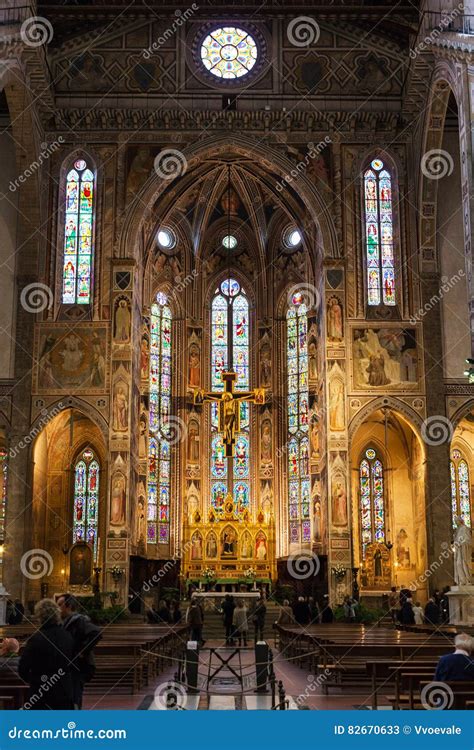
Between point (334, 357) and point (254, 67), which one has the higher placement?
point (254, 67)

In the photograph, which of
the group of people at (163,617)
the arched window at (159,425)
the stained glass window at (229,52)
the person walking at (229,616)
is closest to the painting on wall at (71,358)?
the arched window at (159,425)

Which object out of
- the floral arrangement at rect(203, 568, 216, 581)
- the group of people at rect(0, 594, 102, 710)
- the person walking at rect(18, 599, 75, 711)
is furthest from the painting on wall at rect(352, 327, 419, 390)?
the person walking at rect(18, 599, 75, 711)

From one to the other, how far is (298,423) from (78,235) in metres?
12.1

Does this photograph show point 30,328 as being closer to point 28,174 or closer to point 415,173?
point 28,174

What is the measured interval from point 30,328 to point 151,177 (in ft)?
21.5

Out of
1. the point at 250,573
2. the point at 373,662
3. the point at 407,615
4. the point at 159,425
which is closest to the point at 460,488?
the point at 250,573

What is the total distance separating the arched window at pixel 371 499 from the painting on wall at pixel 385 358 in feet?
21.7

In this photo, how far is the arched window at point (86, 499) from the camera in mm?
37406

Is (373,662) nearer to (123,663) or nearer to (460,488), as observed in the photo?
(123,663)

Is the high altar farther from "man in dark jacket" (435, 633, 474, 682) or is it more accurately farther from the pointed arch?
"man in dark jacket" (435, 633, 474, 682)

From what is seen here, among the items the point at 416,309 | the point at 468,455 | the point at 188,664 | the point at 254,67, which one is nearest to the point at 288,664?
the point at 188,664

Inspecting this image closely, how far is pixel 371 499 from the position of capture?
122 ft

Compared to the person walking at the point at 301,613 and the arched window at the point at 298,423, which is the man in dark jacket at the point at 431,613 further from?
the arched window at the point at 298,423

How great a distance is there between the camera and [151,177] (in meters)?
33.1
